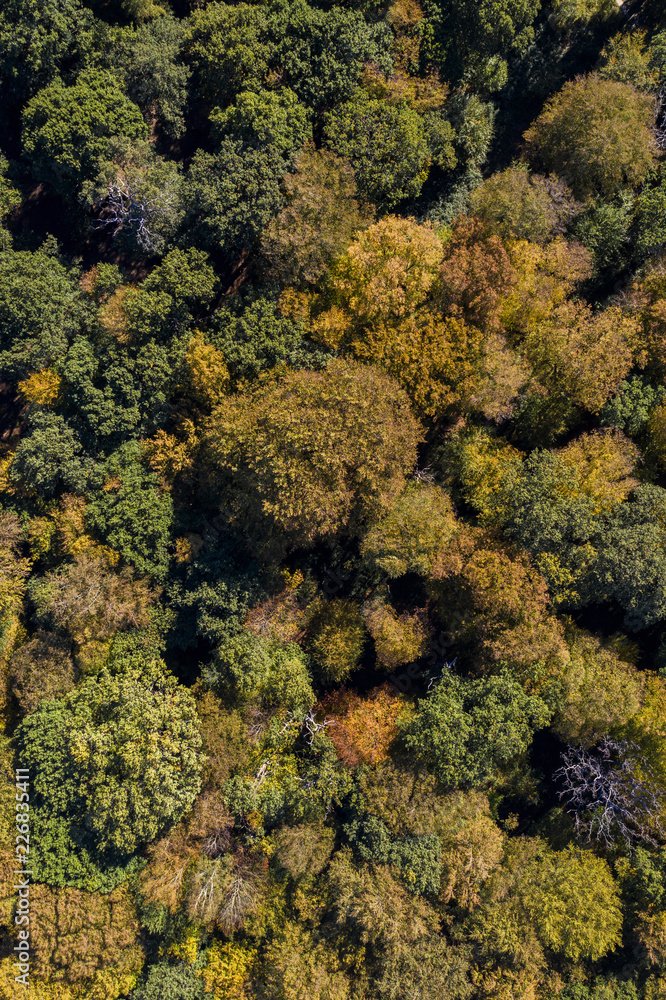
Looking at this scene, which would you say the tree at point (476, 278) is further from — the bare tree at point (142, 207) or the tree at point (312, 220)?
the bare tree at point (142, 207)

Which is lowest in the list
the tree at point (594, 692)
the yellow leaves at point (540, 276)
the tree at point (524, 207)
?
the tree at point (594, 692)

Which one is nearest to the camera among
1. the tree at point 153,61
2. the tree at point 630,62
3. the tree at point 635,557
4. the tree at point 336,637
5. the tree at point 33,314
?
the tree at point 635,557

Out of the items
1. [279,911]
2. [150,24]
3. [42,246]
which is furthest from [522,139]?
[279,911]

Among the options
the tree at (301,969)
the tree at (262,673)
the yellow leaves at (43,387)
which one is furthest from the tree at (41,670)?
the tree at (301,969)

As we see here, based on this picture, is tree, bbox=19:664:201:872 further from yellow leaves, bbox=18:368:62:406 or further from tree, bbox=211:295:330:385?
Answer: tree, bbox=211:295:330:385

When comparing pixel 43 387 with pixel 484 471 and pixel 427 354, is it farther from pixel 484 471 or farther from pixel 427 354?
pixel 484 471

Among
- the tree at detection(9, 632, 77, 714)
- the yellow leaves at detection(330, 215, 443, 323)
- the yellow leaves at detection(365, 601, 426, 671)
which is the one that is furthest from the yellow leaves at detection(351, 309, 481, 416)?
the tree at detection(9, 632, 77, 714)
